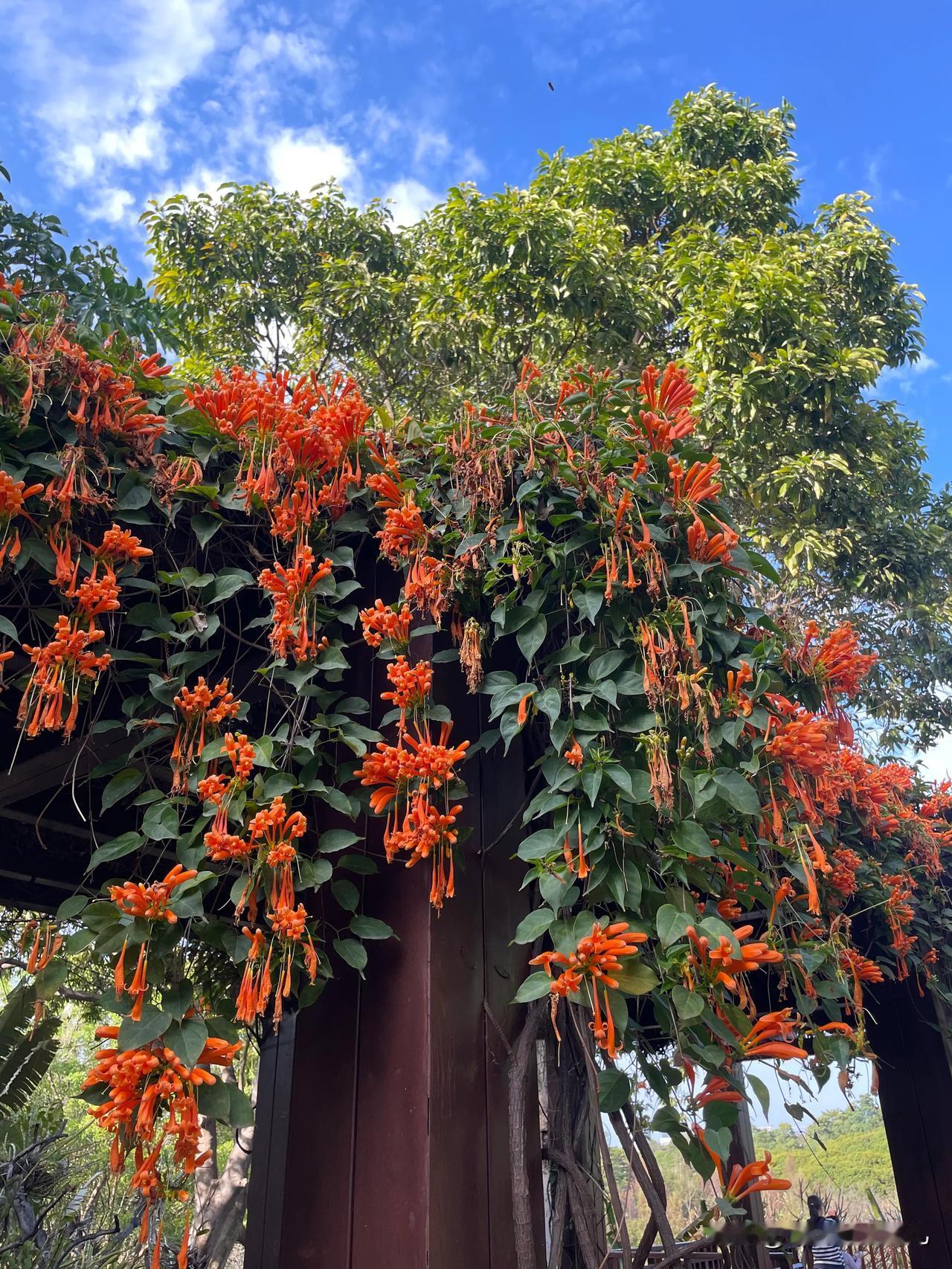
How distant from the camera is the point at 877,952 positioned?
3.47 metres

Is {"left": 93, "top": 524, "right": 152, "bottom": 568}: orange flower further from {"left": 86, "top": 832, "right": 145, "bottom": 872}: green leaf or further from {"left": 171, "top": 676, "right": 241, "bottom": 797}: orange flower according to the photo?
{"left": 86, "top": 832, "right": 145, "bottom": 872}: green leaf

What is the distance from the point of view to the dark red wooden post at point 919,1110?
3.53 m

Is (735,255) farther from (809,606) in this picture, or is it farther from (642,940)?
(642,940)

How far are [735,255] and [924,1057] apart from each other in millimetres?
4968

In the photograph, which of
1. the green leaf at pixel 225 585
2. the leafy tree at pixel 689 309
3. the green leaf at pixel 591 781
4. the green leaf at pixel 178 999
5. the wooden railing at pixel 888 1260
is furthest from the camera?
the leafy tree at pixel 689 309

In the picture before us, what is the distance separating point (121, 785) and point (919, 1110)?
363 cm

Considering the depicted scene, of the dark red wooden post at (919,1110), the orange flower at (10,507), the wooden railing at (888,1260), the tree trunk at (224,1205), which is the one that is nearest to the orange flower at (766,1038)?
the orange flower at (10,507)

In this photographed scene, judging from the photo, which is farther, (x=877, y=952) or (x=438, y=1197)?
(x=877, y=952)

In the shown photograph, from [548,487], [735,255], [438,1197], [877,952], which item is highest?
[735,255]

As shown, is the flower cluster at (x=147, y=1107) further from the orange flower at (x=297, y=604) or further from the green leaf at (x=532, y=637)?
the green leaf at (x=532, y=637)

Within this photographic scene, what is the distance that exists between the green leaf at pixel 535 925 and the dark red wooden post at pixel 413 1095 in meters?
0.19

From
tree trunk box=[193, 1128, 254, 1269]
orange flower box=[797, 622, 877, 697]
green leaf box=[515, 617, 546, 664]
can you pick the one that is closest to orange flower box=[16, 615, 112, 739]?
green leaf box=[515, 617, 546, 664]

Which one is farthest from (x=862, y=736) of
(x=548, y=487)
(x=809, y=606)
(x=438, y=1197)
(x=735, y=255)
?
(x=438, y=1197)

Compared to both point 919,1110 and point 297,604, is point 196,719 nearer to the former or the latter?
point 297,604
